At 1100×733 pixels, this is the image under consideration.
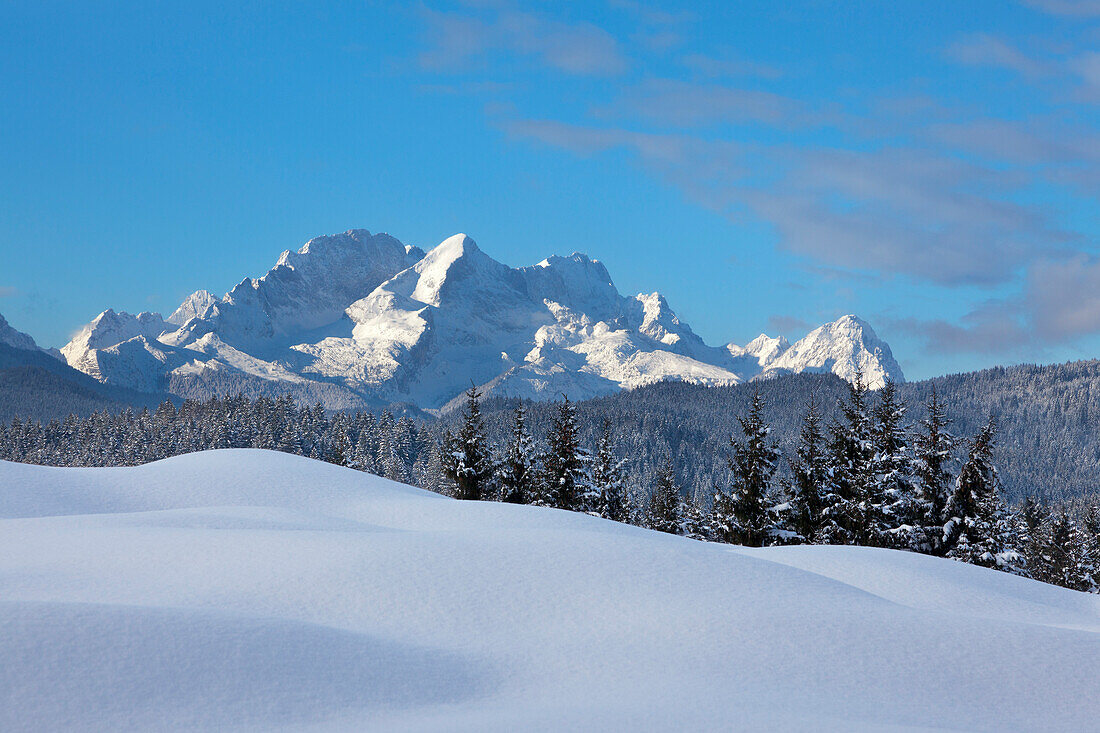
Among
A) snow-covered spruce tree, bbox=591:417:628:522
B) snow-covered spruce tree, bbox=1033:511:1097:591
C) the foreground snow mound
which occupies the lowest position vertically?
snow-covered spruce tree, bbox=1033:511:1097:591

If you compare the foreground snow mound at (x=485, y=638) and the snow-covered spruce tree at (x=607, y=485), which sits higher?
the snow-covered spruce tree at (x=607, y=485)

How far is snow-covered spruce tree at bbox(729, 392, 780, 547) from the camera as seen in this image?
3619 cm

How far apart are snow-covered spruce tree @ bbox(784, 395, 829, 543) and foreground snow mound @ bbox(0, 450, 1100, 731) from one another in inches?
769

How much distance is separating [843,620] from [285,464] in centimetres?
2046

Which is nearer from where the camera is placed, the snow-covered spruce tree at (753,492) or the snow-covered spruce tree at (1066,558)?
the snow-covered spruce tree at (753,492)

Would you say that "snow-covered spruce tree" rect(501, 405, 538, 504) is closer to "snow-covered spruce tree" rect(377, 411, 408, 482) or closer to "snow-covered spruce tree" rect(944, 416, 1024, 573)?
"snow-covered spruce tree" rect(944, 416, 1024, 573)

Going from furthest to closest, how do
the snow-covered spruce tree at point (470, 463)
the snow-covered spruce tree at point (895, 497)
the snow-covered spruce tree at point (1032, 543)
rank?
the snow-covered spruce tree at point (1032, 543)
the snow-covered spruce tree at point (470, 463)
the snow-covered spruce tree at point (895, 497)

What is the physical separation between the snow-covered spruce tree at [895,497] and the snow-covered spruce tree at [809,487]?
2556 mm

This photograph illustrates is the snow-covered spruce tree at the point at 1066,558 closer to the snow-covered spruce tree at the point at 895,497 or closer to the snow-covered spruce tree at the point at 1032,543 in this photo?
the snow-covered spruce tree at the point at 1032,543

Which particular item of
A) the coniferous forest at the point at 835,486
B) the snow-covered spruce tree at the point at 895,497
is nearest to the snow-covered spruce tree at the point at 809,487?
the coniferous forest at the point at 835,486

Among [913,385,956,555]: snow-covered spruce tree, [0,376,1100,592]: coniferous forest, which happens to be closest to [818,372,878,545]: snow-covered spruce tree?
[0,376,1100,592]: coniferous forest

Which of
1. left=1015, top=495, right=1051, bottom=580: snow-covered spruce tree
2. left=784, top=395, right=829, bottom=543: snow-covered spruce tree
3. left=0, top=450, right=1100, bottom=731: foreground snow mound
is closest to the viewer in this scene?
left=0, top=450, right=1100, bottom=731: foreground snow mound

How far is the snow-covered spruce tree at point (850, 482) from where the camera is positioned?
34.8m

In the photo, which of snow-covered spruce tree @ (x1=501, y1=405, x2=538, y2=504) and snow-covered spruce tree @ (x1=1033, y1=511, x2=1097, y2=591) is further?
snow-covered spruce tree @ (x1=1033, y1=511, x2=1097, y2=591)
